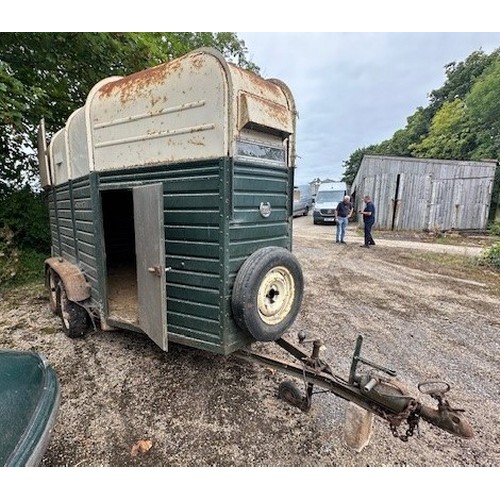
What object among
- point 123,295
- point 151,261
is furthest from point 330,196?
point 151,261

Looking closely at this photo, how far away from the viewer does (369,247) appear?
35.7ft

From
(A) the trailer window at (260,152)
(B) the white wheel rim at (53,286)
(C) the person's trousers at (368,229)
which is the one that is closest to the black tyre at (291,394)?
(A) the trailer window at (260,152)

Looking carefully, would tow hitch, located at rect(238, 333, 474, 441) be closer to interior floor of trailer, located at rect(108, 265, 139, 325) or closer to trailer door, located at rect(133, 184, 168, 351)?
trailer door, located at rect(133, 184, 168, 351)

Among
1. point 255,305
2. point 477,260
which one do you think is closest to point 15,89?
point 255,305

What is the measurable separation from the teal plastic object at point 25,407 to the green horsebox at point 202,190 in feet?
3.06

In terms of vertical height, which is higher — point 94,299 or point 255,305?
point 255,305

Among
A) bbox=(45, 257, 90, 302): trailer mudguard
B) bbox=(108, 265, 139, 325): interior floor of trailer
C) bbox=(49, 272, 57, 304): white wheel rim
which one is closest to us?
bbox=(108, 265, 139, 325): interior floor of trailer

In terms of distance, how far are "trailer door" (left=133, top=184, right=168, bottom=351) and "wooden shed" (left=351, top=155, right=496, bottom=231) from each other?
15301mm

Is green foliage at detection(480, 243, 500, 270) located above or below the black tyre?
above

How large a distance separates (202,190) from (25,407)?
1924 millimetres

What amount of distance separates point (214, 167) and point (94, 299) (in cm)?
247

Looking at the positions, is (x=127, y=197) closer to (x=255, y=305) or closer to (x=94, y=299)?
(x=94, y=299)

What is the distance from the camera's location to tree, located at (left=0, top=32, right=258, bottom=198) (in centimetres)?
588

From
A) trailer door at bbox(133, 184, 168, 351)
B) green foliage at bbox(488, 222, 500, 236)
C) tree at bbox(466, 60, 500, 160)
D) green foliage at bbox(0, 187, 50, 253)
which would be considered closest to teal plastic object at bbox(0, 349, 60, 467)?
trailer door at bbox(133, 184, 168, 351)
